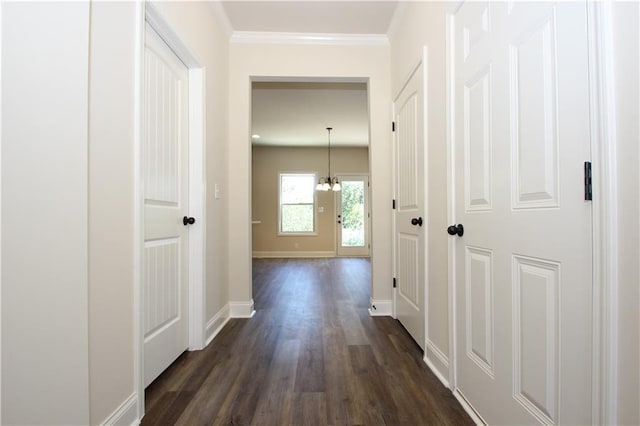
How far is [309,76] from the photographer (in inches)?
120

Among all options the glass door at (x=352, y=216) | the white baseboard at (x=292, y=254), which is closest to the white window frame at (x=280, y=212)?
the white baseboard at (x=292, y=254)

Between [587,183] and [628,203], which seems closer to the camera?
[628,203]

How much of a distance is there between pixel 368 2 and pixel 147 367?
2.95 meters

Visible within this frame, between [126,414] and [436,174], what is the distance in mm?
1934

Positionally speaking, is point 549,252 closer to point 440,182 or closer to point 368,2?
point 440,182

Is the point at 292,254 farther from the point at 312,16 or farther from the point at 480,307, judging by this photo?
the point at 480,307

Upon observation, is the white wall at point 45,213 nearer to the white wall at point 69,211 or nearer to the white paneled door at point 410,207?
the white wall at point 69,211


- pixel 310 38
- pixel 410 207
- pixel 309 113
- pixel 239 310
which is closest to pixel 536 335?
pixel 410 207

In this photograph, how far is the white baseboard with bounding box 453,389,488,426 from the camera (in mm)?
1374

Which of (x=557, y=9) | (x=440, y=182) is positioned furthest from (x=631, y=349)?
(x=440, y=182)

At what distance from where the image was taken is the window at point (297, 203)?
8125 mm

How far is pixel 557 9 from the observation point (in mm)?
959

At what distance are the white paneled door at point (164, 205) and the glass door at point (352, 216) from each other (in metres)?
6.10

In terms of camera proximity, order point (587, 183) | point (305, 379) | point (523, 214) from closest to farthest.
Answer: point (587, 183) < point (523, 214) < point (305, 379)
